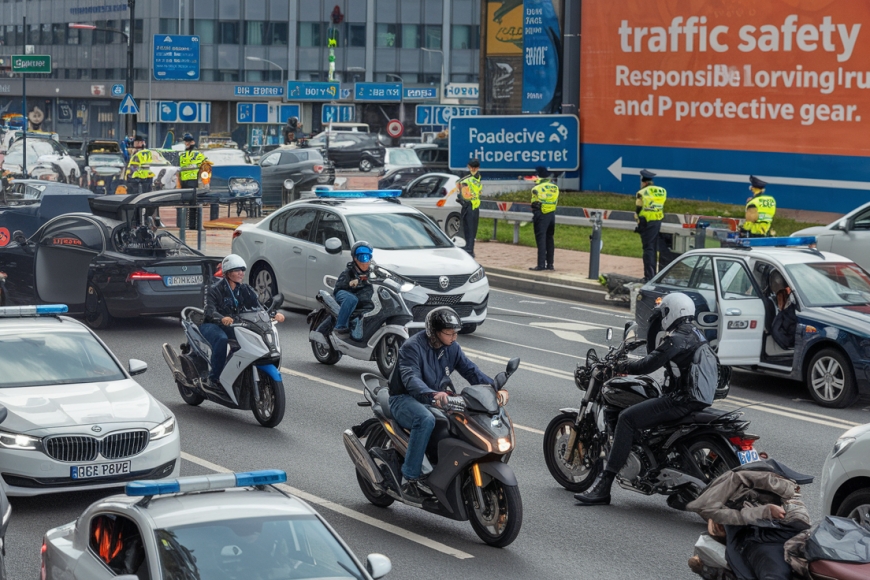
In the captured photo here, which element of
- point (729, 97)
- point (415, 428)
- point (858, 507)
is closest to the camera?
point (858, 507)

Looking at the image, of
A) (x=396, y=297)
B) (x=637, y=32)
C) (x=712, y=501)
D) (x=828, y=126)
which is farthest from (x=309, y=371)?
(x=637, y=32)

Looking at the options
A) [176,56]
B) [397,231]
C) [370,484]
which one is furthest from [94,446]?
[176,56]

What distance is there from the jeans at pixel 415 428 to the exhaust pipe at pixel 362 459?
37 centimetres

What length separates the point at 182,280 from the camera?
682 inches

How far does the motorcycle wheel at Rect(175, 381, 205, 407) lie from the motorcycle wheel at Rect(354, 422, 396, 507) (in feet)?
13.2

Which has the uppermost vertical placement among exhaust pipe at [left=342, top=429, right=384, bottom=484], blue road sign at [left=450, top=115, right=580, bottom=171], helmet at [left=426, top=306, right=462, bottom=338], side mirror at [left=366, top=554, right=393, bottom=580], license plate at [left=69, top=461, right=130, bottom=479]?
blue road sign at [left=450, top=115, right=580, bottom=171]

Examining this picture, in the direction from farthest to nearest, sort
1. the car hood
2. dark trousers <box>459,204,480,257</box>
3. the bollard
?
dark trousers <box>459,204,480,257</box> < the bollard < the car hood

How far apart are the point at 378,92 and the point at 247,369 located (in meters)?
68.6

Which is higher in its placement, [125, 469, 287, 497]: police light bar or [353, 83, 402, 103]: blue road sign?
[353, 83, 402, 103]: blue road sign

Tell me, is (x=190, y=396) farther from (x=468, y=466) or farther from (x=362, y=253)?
(x=468, y=466)

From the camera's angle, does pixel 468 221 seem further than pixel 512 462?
Yes

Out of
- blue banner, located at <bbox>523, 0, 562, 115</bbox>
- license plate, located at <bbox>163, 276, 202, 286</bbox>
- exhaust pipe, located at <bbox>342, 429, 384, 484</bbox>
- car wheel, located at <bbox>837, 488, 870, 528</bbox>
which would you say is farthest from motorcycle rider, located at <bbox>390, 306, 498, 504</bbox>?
blue banner, located at <bbox>523, 0, 562, 115</bbox>

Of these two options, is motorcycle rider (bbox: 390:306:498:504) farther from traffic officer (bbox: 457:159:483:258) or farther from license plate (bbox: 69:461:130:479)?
traffic officer (bbox: 457:159:483:258)

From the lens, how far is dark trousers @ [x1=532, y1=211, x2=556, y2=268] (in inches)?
936
